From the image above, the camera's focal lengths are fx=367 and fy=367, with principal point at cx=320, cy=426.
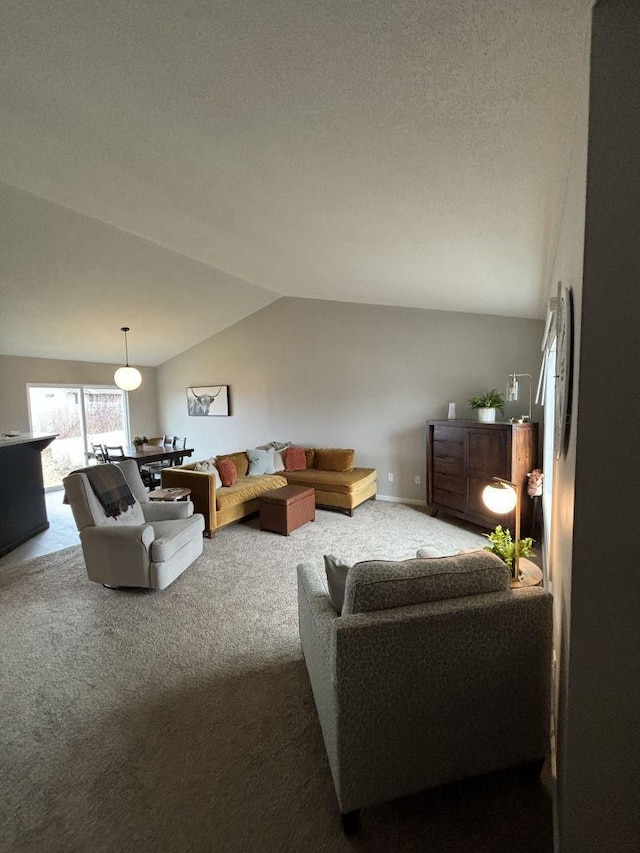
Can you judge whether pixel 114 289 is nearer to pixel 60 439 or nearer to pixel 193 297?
pixel 193 297

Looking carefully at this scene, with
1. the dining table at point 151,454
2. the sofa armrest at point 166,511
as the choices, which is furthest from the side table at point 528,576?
the dining table at point 151,454

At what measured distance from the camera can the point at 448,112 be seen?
4.15ft

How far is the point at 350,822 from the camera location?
4.13 ft

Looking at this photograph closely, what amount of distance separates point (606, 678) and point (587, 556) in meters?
0.34

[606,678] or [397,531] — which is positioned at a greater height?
[606,678]

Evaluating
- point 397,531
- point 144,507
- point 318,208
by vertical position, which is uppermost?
point 318,208

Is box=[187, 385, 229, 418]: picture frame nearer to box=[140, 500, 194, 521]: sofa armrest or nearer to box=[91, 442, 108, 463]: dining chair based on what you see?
box=[91, 442, 108, 463]: dining chair

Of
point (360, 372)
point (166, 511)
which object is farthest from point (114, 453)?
point (360, 372)

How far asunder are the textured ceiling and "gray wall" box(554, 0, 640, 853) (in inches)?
8.9

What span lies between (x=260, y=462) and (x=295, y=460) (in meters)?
0.56

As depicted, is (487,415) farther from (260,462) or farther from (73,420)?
(73,420)

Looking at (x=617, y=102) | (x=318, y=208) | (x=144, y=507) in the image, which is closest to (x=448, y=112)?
(x=617, y=102)

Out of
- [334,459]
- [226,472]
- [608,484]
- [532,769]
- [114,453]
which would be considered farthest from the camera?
[114,453]

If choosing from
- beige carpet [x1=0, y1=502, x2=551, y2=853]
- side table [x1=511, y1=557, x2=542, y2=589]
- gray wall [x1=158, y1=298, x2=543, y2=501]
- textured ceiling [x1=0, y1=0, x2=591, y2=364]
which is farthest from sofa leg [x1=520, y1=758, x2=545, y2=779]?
gray wall [x1=158, y1=298, x2=543, y2=501]
